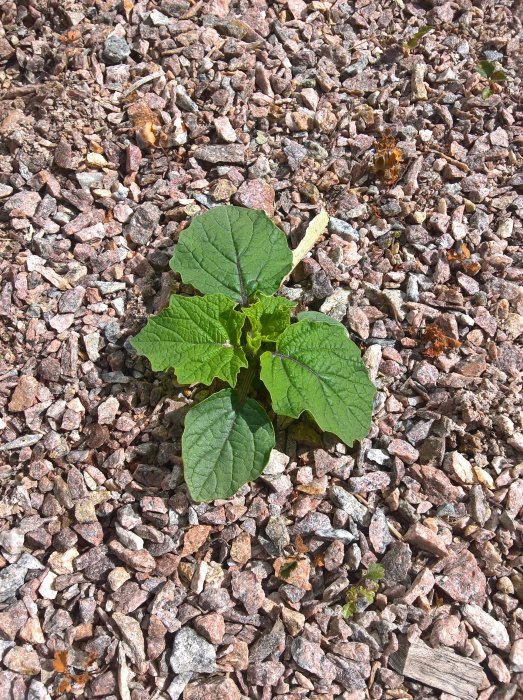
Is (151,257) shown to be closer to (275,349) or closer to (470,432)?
(275,349)

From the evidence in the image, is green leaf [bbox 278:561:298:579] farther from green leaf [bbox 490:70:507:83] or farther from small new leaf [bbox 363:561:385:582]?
green leaf [bbox 490:70:507:83]

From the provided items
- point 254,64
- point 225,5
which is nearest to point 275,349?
point 254,64

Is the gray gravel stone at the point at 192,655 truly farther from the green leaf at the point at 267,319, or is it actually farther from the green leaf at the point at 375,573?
the green leaf at the point at 267,319

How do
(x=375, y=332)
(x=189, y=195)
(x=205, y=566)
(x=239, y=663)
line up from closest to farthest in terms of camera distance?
(x=239, y=663)
(x=205, y=566)
(x=375, y=332)
(x=189, y=195)

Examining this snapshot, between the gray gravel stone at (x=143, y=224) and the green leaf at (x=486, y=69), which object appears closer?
the gray gravel stone at (x=143, y=224)

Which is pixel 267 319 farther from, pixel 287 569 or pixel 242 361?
pixel 287 569

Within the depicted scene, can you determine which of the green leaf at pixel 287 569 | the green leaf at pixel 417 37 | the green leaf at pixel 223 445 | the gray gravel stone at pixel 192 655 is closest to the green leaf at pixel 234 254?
the green leaf at pixel 223 445
